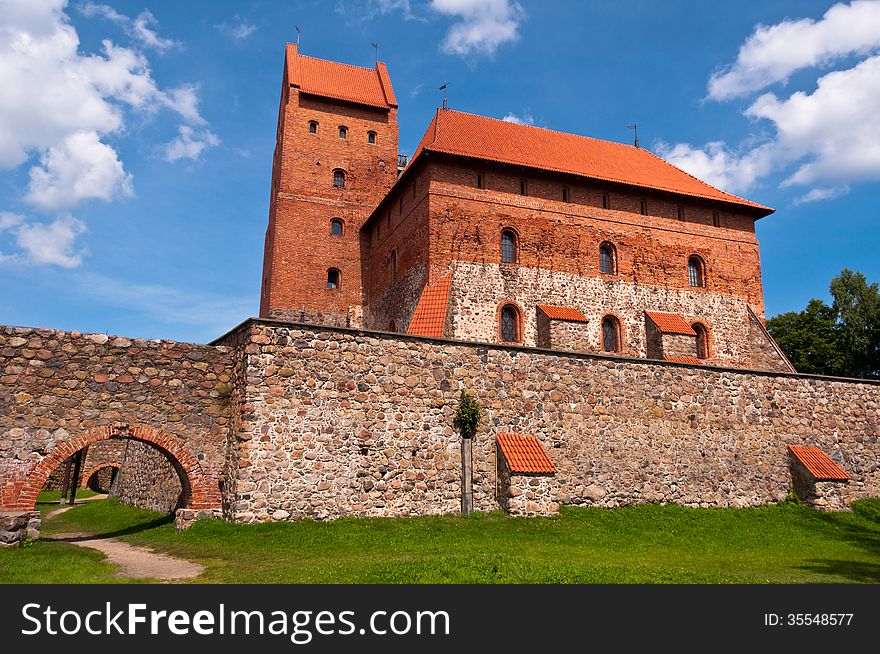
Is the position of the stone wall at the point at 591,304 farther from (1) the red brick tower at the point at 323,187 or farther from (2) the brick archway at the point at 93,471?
(2) the brick archway at the point at 93,471

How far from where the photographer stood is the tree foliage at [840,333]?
37.8 meters

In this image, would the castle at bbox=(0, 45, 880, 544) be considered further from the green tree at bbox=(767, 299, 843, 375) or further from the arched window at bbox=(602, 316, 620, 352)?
the green tree at bbox=(767, 299, 843, 375)

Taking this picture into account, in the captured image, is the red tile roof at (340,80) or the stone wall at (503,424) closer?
the stone wall at (503,424)

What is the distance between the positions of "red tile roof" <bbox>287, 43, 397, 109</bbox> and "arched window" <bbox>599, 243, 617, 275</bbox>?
1289 centimetres

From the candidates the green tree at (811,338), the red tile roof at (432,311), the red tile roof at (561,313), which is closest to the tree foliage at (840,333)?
the green tree at (811,338)

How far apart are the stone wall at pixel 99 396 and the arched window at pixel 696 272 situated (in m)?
A: 19.7

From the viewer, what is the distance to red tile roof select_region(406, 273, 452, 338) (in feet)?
68.4

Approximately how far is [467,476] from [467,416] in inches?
47.8

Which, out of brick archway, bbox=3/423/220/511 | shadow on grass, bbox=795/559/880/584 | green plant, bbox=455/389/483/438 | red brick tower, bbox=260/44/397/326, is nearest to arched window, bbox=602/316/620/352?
red brick tower, bbox=260/44/397/326

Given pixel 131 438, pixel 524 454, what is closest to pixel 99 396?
pixel 131 438

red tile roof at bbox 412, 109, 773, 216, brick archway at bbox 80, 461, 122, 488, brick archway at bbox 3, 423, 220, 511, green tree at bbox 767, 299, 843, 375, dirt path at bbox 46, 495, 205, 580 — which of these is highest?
red tile roof at bbox 412, 109, 773, 216

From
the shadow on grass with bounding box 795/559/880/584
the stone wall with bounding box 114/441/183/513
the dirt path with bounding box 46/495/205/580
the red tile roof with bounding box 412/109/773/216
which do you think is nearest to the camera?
the dirt path with bounding box 46/495/205/580

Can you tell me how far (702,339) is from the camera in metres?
25.7

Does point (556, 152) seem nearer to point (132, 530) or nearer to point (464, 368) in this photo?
point (464, 368)
